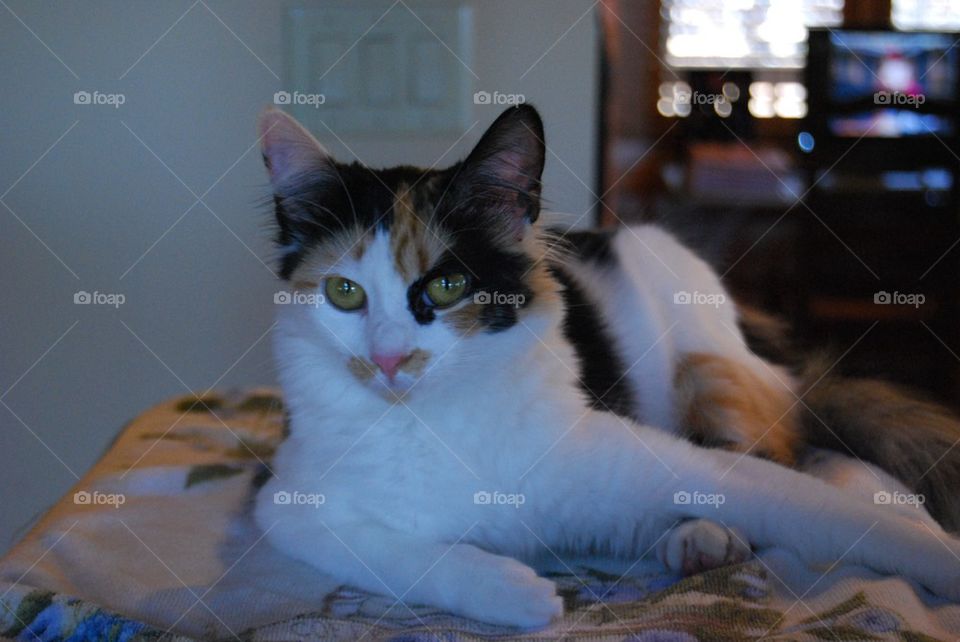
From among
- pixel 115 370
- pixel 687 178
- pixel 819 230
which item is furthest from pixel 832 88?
pixel 115 370

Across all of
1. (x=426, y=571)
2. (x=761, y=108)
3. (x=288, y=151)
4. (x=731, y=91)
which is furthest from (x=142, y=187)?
(x=761, y=108)

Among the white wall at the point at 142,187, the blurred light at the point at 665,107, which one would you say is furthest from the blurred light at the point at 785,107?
the white wall at the point at 142,187

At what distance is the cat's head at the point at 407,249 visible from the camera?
1120 millimetres

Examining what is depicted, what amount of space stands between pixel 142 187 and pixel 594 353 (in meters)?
1.22

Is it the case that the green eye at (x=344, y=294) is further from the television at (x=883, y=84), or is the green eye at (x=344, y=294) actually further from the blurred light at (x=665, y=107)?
the blurred light at (x=665, y=107)

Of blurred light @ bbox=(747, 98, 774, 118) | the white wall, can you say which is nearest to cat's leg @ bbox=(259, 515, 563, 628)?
the white wall

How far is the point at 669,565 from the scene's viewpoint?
3.69ft

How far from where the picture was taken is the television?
8.82 ft

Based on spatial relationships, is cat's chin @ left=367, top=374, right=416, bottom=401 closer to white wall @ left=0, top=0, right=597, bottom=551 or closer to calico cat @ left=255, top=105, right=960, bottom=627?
calico cat @ left=255, top=105, right=960, bottom=627

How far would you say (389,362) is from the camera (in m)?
1.07

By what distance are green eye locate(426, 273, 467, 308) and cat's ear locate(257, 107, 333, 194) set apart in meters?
0.26

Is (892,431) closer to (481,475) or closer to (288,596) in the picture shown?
(481,475)

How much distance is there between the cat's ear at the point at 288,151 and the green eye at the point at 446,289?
0.26 metres

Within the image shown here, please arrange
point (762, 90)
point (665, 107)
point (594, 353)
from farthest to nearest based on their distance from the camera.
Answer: point (665, 107) → point (762, 90) → point (594, 353)
